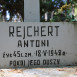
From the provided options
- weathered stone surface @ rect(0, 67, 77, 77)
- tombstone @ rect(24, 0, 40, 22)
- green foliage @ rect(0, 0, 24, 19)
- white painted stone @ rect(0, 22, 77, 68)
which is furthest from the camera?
green foliage @ rect(0, 0, 24, 19)

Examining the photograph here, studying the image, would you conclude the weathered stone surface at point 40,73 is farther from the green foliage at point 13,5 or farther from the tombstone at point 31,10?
the green foliage at point 13,5

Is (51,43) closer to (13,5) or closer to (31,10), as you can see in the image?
(31,10)

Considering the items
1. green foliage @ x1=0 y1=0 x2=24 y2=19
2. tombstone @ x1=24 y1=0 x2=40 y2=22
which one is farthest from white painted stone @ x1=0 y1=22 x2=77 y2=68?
green foliage @ x1=0 y1=0 x2=24 y2=19

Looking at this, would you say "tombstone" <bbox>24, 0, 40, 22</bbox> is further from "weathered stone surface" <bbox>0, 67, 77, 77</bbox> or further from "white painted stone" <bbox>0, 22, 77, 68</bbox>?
"weathered stone surface" <bbox>0, 67, 77, 77</bbox>

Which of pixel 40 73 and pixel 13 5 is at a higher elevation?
pixel 13 5

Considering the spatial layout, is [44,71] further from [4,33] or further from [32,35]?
[4,33]

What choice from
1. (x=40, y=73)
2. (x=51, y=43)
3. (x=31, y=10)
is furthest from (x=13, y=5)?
(x=40, y=73)

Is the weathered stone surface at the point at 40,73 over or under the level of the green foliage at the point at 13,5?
under

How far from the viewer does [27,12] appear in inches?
239

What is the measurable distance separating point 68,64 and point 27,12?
246cm

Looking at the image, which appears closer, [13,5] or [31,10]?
[31,10]

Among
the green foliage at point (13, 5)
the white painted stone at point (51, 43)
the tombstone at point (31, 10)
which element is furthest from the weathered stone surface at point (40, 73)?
the green foliage at point (13, 5)

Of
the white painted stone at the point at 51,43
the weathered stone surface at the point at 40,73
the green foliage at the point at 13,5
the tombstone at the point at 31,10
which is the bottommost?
the weathered stone surface at the point at 40,73

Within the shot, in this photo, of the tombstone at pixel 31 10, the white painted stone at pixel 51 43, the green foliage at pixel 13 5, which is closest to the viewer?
the white painted stone at pixel 51 43
